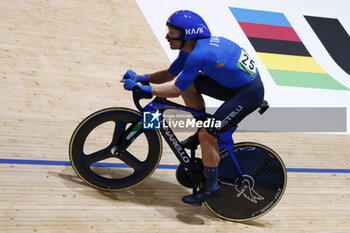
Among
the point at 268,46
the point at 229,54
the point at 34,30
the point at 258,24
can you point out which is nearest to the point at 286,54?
the point at 268,46

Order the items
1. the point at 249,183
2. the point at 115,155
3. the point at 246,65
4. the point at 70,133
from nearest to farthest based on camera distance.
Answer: the point at 246,65 < the point at 115,155 < the point at 249,183 < the point at 70,133

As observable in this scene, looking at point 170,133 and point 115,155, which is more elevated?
point 170,133

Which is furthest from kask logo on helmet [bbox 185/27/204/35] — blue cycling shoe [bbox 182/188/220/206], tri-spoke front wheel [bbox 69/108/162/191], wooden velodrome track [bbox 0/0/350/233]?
wooden velodrome track [bbox 0/0/350/233]

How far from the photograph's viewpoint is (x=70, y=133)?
4613 mm

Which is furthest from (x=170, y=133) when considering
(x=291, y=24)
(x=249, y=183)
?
(x=291, y=24)

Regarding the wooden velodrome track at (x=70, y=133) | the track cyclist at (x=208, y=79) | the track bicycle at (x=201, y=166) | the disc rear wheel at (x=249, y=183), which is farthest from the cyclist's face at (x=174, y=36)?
the wooden velodrome track at (x=70, y=133)

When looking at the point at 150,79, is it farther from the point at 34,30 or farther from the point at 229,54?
the point at 34,30

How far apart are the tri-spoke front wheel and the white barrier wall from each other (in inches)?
78.7

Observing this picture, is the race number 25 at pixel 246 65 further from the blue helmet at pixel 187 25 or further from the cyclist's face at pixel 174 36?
the cyclist's face at pixel 174 36

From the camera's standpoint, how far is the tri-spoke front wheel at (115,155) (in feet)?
12.0

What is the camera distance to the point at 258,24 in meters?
7.52

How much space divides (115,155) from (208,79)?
88 centimetres

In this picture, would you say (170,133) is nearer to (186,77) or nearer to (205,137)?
(205,137)

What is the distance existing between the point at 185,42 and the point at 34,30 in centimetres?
319
